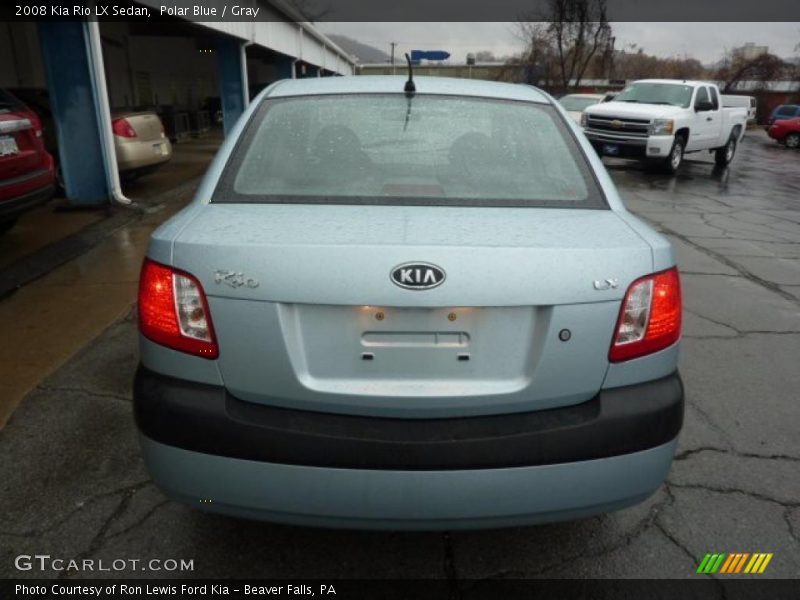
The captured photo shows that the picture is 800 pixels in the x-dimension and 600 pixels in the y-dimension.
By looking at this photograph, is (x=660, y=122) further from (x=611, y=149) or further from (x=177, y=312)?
(x=177, y=312)

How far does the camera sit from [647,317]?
5.90 feet

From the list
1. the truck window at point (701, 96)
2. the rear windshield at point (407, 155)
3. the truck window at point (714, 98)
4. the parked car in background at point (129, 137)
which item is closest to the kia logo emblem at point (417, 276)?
the rear windshield at point (407, 155)

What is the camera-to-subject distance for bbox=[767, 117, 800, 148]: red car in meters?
25.0

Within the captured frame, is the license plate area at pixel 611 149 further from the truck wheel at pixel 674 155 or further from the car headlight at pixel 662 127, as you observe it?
the truck wheel at pixel 674 155

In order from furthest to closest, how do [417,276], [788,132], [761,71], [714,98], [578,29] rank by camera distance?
[761,71]
[578,29]
[788,132]
[714,98]
[417,276]

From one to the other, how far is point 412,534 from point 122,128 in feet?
25.9

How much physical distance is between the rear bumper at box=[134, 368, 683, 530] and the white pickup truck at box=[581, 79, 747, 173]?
12774mm

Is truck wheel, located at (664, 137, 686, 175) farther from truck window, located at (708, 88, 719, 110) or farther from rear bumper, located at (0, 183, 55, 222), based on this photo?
rear bumper, located at (0, 183, 55, 222)

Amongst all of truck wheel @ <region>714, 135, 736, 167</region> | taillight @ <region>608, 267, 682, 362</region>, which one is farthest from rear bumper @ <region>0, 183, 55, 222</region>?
truck wheel @ <region>714, 135, 736, 167</region>

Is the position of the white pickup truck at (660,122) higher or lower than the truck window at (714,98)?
lower

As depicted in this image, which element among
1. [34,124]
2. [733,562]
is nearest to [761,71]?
[34,124]

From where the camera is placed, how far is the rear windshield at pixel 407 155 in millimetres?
2186

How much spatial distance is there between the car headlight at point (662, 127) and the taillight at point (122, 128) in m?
10.3

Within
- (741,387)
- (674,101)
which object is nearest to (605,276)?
(741,387)
